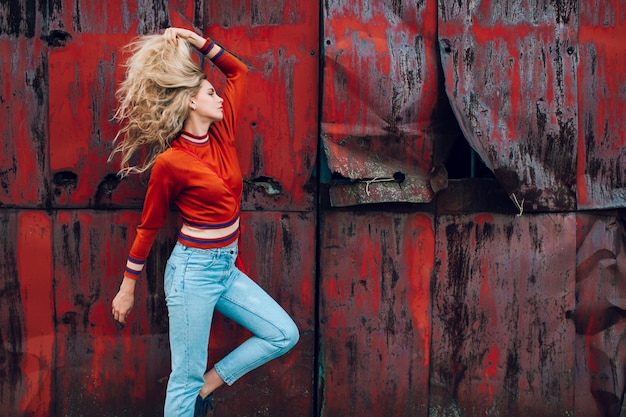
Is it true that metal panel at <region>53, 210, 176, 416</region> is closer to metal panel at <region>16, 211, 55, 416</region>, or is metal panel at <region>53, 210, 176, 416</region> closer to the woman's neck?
metal panel at <region>16, 211, 55, 416</region>

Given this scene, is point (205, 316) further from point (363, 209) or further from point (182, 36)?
point (182, 36)

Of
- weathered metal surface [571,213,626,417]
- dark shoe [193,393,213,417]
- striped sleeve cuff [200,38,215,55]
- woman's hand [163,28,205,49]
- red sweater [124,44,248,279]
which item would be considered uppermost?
woman's hand [163,28,205,49]

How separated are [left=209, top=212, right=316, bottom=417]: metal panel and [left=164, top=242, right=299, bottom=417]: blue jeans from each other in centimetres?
39

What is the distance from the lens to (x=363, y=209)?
11.0 ft

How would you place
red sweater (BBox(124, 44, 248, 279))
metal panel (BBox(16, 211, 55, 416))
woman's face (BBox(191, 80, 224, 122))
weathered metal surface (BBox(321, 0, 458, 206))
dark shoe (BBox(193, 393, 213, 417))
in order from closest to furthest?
red sweater (BBox(124, 44, 248, 279))
woman's face (BBox(191, 80, 224, 122))
dark shoe (BBox(193, 393, 213, 417))
weathered metal surface (BBox(321, 0, 458, 206))
metal panel (BBox(16, 211, 55, 416))

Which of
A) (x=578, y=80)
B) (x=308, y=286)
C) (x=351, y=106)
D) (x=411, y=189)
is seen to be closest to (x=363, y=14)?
(x=351, y=106)

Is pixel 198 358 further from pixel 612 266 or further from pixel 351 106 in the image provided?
pixel 612 266

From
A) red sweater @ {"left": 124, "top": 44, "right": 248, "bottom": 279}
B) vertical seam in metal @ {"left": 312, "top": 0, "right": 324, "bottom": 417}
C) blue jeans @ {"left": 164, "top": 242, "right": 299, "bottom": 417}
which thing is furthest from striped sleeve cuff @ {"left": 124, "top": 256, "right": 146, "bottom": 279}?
vertical seam in metal @ {"left": 312, "top": 0, "right": 324, "bottom": 417}

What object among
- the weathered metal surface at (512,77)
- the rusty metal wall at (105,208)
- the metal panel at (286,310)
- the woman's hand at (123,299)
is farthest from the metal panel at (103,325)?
the weathered metal surface at (512,77)

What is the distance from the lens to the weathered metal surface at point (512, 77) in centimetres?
322

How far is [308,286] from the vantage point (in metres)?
3.40

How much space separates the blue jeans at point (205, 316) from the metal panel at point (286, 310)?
393 millimetres

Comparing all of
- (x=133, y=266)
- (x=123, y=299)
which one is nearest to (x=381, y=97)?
(x=133, y=266)

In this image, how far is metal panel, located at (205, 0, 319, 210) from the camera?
328 centimetres
